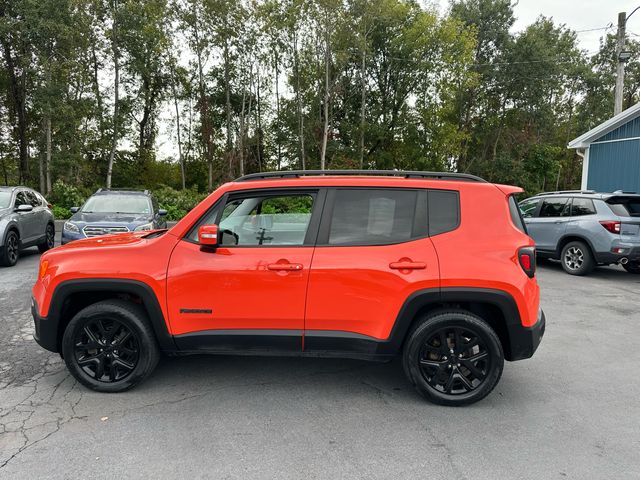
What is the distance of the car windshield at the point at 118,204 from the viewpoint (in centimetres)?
1006

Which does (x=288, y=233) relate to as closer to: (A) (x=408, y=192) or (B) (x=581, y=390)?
(A) (x=408, y=192)

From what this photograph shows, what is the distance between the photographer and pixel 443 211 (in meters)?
3.53

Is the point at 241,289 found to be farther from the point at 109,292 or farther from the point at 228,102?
the point at 228,102

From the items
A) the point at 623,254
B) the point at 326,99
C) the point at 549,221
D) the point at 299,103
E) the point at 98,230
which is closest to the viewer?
the point at 623,254

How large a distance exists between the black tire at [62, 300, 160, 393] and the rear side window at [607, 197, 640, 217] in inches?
346

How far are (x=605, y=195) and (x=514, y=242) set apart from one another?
23.2ft

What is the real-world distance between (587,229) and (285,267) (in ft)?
25.9

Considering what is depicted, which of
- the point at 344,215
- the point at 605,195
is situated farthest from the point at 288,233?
the point at 605,195

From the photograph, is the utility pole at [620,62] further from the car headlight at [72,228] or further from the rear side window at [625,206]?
the car headlight at [72,228]

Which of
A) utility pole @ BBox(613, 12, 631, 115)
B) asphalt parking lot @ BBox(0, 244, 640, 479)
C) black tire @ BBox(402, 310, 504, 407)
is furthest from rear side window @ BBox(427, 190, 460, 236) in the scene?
utility pole @ BBox(613, 12, 631, 115)

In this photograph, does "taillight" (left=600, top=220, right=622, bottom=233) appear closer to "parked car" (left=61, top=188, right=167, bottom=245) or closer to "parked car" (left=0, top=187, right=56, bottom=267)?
"parked car" (left=61, top=188, right=167, bottom=245)

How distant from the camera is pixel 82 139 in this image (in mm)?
24531

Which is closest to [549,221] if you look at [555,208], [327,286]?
[555,208]

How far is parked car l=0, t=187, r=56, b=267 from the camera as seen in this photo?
903 cm
